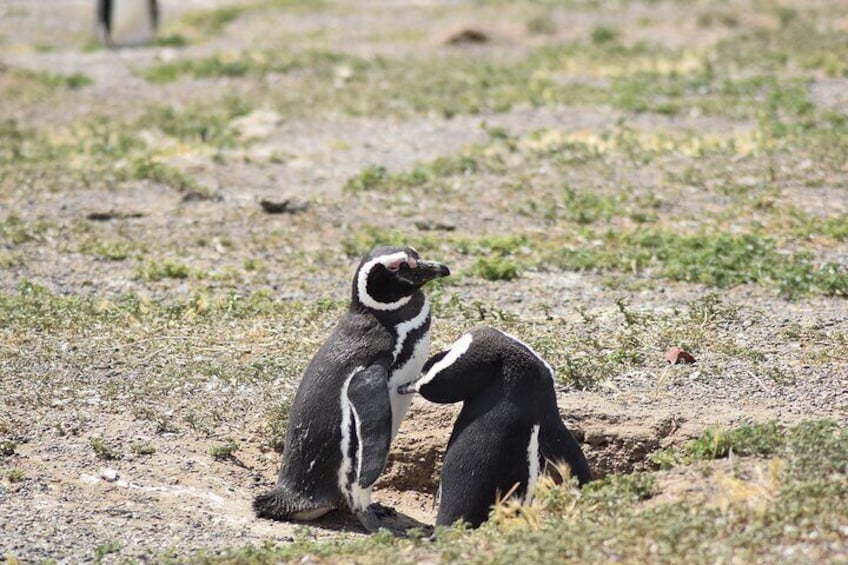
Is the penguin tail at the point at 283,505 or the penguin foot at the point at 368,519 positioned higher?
the penguin tail at the point at 283,505

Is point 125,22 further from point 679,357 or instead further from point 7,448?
point 679,357

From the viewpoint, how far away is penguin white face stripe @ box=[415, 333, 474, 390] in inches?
243

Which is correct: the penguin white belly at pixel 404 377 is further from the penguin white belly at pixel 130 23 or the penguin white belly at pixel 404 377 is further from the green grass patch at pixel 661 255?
the penguin white belly at pixel 130 23

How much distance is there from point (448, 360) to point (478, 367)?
0.13 m

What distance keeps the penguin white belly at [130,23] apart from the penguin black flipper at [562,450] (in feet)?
49.9

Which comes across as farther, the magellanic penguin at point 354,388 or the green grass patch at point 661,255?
the green grass patch at point 661,255

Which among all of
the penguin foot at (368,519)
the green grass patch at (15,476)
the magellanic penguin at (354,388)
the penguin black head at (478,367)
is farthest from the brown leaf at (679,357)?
the green grass patch at (15,476)

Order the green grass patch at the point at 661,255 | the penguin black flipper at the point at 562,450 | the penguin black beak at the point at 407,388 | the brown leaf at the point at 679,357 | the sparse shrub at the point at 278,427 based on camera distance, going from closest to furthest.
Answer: the penguin black flipper at the point at 562,450 < the penguin black beak at the point at 407,388 < the sparse shrub at the point at 278,427 < the brown leaf at the point at 679,357 < the green grass patch at the point at 661,255

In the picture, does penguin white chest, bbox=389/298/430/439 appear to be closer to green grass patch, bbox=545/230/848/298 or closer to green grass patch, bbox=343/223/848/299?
green grass patch, bbox=343/223/848/299

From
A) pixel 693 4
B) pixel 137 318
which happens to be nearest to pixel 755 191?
pixel 137 318

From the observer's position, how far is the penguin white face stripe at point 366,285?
21.4ft

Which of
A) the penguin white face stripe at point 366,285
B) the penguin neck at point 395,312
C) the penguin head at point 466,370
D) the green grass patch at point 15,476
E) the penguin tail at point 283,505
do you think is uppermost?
the penguin white face stripe at point 366,285

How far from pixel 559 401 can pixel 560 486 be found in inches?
45.8

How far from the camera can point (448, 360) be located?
618 centimetres
